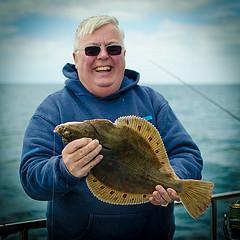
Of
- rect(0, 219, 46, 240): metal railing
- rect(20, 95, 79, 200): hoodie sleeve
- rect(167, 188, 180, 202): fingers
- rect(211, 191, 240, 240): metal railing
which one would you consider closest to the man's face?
rect(20, 95, 79, 200): hoodie sleeve

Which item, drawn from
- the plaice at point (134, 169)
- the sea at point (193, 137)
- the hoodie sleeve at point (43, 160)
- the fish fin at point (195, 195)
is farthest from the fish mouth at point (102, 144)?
the sea at point (193, 137)

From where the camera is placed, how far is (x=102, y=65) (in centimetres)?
126

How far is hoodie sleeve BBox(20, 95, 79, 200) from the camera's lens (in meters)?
1.13

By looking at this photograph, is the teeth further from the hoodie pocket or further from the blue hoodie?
the hoodie pocket

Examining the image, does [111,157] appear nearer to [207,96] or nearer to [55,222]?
[55,222]

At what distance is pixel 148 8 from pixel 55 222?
914 millimetres

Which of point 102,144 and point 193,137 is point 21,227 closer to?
point 102,144

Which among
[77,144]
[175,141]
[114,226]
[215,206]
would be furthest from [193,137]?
[77,144]

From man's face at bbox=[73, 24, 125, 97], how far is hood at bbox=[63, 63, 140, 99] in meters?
0.01

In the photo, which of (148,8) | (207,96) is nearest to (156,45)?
(148,8)

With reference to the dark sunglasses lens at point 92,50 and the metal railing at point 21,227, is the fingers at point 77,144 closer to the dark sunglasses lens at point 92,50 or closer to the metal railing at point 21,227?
the dark sunglasses lens at point 92,50

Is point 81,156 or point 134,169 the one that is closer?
point 81,156

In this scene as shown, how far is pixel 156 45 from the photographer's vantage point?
1.73 metres

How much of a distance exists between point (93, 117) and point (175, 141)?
0.27 m
